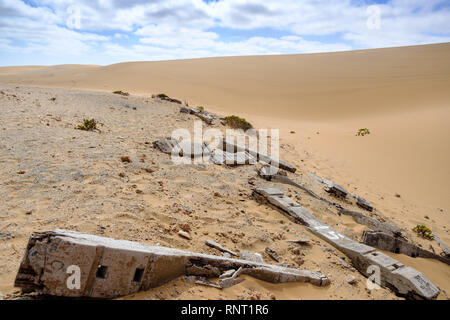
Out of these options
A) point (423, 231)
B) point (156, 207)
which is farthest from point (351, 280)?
point (423, 231)

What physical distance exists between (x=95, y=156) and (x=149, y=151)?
131 centimetres

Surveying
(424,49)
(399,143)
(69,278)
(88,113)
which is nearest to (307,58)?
(424,49)

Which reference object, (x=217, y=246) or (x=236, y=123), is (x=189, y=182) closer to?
(x=217, y=246)

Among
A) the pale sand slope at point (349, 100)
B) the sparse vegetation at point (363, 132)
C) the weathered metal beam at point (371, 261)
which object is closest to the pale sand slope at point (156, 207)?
the weathered metal beam at point (371, 261)

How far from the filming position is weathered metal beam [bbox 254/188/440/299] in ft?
12.1

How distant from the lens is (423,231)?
21.1ft

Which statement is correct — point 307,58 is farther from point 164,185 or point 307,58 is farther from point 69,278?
point 69,278

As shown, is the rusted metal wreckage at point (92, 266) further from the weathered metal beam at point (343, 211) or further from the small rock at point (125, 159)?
the weathered metal beam at point (343, 211)

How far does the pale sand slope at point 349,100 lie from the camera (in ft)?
34.9

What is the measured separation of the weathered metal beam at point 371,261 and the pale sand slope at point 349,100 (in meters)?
4.53

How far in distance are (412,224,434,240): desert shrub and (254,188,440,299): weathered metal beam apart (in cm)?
286

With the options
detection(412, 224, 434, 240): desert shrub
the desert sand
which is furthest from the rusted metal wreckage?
detection(412, 224, 434, 240): desert shrub

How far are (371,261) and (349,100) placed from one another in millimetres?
23617

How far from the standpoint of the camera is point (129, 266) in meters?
2.60
